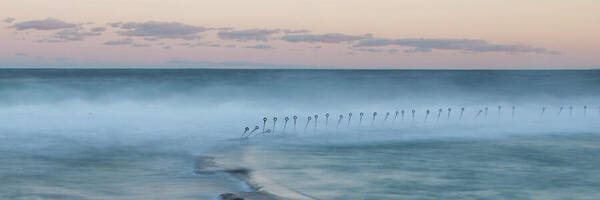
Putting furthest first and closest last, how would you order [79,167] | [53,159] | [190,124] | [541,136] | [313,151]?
1. [190,124]
2. [541,136]
3. [313,151]
4. [53,159]
5. [79,167]

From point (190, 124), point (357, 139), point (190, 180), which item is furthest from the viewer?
point (190, 124)

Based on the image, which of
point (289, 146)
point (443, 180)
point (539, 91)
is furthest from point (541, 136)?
point (539, 91)

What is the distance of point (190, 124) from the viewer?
1225 inches

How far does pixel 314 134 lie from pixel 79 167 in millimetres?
10654

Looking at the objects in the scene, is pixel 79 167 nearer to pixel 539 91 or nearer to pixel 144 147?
pixel 144 147

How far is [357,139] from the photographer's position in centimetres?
2458

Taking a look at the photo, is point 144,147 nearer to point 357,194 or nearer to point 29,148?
point 29,148

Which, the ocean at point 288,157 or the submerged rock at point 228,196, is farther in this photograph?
the ocean at point 288,157

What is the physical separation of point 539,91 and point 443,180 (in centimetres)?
5862

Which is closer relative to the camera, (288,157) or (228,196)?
(228,196)

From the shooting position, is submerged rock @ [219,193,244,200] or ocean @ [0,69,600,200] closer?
submerged rock @ [219,193,244,200]

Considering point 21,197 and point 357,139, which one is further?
point 357,139

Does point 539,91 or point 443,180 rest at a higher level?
point 539,91

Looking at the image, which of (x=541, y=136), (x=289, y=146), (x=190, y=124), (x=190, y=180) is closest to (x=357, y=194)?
(x=190, y=180)
